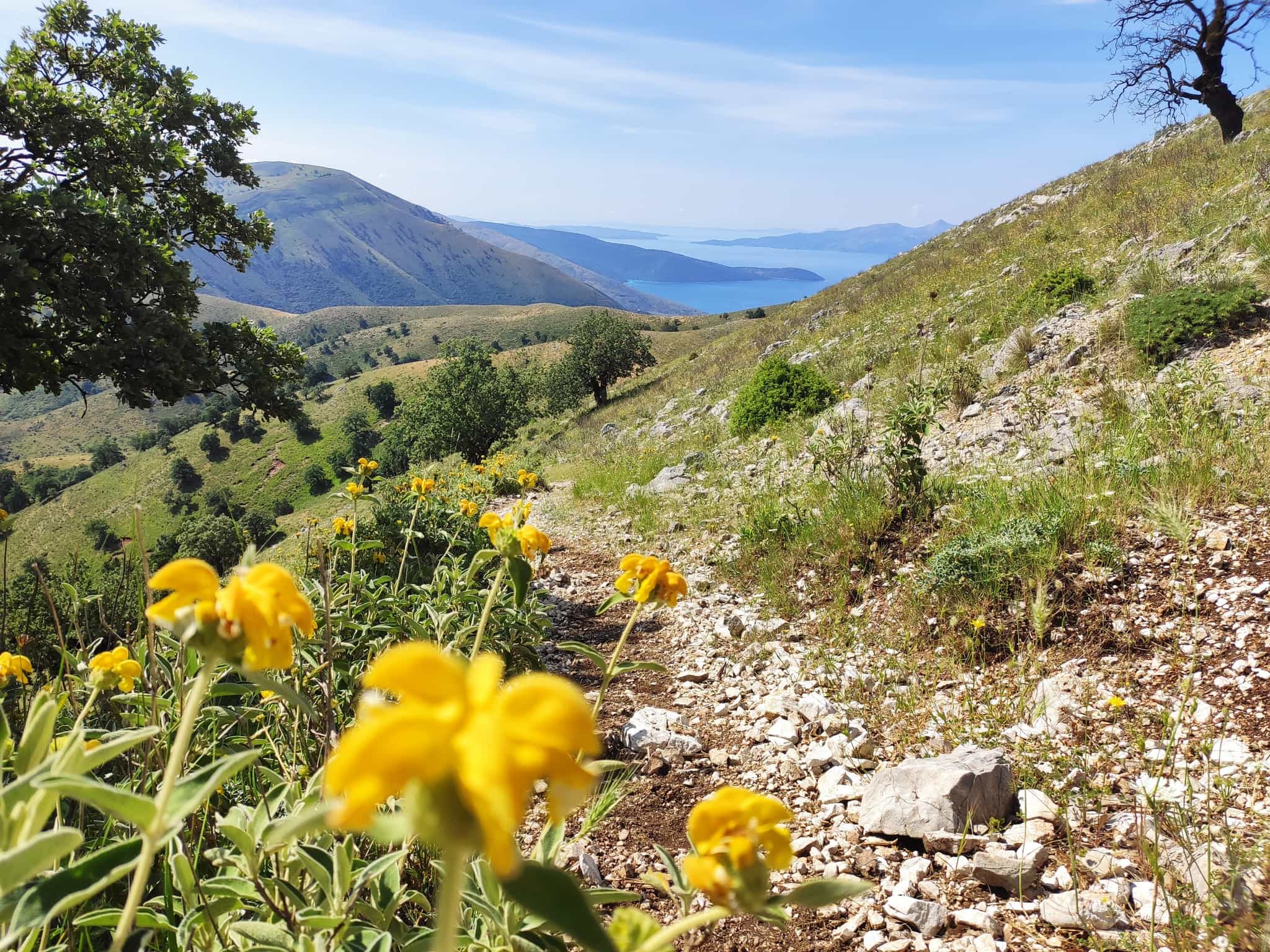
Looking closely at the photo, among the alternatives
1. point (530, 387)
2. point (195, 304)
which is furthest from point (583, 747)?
point (530, 387)

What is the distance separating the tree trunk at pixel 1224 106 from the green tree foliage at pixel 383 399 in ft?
203

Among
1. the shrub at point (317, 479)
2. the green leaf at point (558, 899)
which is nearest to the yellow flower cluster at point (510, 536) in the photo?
the green leaf at point (558, 899)

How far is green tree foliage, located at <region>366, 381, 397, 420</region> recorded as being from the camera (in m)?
64.2

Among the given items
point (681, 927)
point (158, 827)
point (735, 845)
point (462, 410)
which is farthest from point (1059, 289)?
point (462, 410)

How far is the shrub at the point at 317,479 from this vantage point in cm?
5203

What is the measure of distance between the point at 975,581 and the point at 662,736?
1.72 meters

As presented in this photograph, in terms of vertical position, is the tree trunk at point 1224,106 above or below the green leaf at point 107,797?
above

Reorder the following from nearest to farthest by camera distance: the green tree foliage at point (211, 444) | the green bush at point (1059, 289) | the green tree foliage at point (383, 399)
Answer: the green bush at point (1059, 289)
the green tree foliage at point (211, 444)
the green tree foliage at point (383, 399)

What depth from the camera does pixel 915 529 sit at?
4000mm

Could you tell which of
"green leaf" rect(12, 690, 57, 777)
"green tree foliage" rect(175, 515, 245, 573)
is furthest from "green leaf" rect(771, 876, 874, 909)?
"green tree foliage" rect(175, 515, 245, 573)

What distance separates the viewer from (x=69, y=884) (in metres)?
0.76

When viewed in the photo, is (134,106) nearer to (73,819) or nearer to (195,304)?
(195,304)

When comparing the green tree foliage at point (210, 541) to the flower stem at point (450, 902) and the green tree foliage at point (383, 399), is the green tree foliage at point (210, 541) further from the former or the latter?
the green tree foliage at point (383, 399)

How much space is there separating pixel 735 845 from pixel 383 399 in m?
69.8
